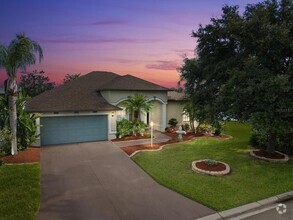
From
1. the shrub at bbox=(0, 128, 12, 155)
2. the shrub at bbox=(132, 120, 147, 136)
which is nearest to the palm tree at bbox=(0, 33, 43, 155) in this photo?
the shrub at bbox=(0, 128, 12, 155)

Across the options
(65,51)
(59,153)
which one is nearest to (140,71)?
(65,51)

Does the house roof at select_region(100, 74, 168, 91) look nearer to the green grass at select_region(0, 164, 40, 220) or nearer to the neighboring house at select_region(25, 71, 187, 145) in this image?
the neighboring house at select_region(25, 71, 187, 145)

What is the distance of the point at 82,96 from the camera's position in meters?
18.3

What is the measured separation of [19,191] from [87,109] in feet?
29.1

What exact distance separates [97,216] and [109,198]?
120 centimetres

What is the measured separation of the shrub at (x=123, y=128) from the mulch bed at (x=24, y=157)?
6192 mm

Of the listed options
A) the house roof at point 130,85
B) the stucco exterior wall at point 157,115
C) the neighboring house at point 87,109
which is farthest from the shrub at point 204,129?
the house roof at point 130,85

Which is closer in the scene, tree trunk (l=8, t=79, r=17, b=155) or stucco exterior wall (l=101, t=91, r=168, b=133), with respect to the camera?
tree trunk (l=8, t=79, r=17, b=155)

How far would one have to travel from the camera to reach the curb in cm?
639

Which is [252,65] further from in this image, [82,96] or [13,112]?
[82,96]

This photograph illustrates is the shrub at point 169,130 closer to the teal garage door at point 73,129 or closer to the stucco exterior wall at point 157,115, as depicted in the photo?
the stucco exterior wall at point 157,115

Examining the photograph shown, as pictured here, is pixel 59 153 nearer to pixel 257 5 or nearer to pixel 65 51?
pixel 65 51

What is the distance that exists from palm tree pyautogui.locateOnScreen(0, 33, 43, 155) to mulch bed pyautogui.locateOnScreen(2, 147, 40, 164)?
0.42m

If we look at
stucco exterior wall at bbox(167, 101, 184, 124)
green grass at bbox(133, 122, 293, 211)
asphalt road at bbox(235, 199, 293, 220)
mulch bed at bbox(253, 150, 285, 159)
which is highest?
stucco exterior wall at bbox(167, 101, 184, 124)
